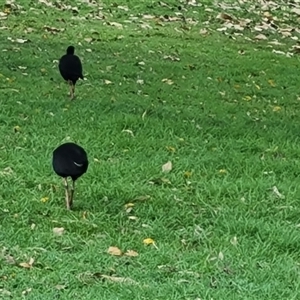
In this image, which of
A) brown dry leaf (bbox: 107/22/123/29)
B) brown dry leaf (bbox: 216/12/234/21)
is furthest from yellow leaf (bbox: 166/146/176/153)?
brown dry leaf (bbox: 216/12/234/21)

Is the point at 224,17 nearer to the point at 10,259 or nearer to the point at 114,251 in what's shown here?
the point at 114,251

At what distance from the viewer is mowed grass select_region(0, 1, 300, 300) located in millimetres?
4539

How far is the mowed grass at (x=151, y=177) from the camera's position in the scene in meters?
4.54

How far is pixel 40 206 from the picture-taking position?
5434 millimetres

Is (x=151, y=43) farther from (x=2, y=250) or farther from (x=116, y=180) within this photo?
(x=2, y=250)

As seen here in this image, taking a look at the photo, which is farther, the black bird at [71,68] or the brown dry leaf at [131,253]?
the black bird at [71,68]

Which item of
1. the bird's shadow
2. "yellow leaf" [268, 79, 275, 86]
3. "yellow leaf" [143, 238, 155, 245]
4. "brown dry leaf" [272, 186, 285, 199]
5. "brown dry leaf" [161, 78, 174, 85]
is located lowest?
"yellow leaf" [268, 79, 275, 86]

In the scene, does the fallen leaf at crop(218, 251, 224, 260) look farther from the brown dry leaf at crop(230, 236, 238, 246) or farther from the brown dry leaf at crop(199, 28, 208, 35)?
the brown dry leaf at crop(199, 28, 208, 35)

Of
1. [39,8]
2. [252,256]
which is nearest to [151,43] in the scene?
[39,8]

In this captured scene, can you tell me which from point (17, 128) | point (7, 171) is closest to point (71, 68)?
point (17, 128)

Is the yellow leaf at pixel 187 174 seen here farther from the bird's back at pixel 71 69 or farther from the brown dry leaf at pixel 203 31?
the brown dry leaf at pixel 203 31

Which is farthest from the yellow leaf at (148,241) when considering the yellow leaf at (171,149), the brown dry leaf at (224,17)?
the brown dry leaf at (224,17)

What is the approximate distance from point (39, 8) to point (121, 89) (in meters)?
4.79

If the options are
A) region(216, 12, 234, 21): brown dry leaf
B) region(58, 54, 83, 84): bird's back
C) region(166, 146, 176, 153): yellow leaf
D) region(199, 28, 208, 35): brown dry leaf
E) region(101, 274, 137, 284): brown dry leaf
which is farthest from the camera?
region(216, 12, 234, 21): brown dry leaf
